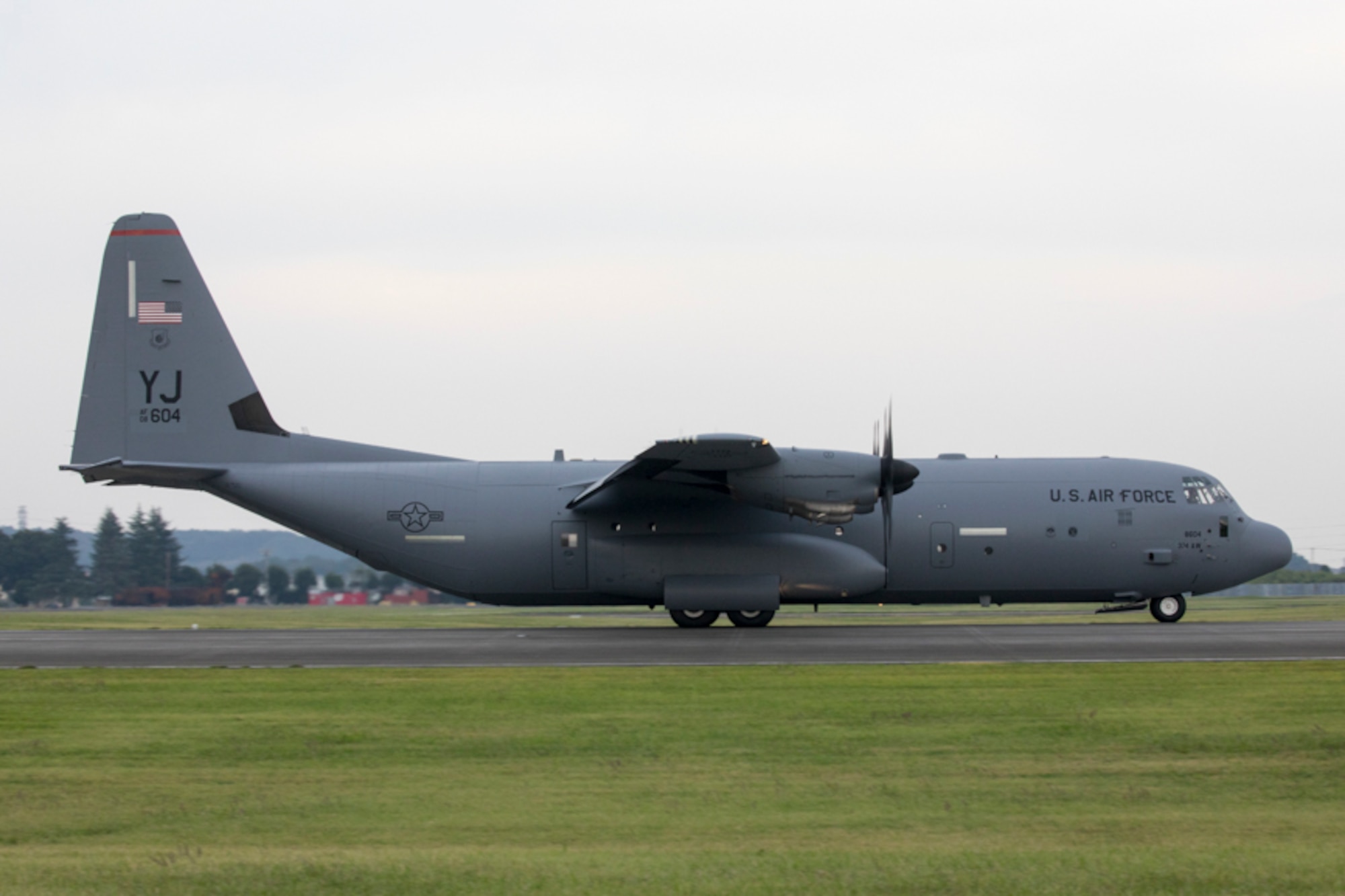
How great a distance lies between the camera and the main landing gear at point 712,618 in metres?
29.5

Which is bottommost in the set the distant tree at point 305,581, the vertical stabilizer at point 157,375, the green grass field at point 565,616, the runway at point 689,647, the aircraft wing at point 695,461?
the green grass field at point 565,616

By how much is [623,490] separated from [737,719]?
14.7m

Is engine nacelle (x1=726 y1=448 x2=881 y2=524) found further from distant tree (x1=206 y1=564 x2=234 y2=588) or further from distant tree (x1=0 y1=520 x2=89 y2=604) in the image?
distant tree (x1=0 y1=520 x2=89 y2=604)

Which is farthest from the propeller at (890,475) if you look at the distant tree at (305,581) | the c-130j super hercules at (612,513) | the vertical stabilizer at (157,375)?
the distant tree at (305,581)

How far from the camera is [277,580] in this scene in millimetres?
61688

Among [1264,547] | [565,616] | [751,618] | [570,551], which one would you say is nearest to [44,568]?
[565,616]

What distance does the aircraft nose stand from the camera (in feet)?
99.6

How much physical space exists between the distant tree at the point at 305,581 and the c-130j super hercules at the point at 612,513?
104ft

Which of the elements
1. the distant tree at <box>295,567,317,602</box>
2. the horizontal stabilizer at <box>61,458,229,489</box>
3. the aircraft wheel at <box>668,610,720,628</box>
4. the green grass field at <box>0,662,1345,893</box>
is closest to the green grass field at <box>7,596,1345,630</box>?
the distant tree at <box>295,567,317,602</box>

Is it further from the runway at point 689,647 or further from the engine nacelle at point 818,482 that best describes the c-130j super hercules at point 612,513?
the runway at point 689,647

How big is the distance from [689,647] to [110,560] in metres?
53.6

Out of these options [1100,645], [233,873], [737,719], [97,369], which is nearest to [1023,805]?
[737,719]

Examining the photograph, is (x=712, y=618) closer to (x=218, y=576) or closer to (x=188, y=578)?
(x=218, y=576)

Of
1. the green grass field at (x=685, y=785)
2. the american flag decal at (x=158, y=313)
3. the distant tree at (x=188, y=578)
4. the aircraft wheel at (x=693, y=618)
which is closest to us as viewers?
the green grass field at (x=685, y=785)
